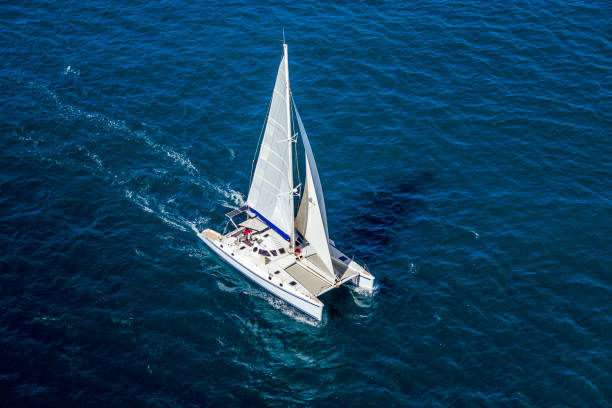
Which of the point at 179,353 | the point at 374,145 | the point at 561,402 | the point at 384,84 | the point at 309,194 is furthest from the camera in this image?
the point at 384,84

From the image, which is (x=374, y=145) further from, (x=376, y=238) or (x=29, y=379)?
(x=29, y=379)

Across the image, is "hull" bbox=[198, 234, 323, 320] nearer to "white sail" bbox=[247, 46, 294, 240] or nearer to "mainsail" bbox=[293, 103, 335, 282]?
"mainsail" bbox=[293, 103, 335, 282]

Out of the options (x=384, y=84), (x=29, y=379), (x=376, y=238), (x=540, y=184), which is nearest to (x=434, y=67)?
(x=384, y=84)

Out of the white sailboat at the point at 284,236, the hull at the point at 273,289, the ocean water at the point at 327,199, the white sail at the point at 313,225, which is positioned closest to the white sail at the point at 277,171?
the white sailboat at the point at 284,236

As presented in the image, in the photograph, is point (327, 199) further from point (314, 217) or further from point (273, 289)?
point (273, 289)

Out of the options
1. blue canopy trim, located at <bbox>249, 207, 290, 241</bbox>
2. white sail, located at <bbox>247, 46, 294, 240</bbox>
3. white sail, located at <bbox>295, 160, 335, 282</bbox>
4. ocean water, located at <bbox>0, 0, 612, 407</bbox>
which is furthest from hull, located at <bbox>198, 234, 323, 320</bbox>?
white sail, located at <bbox>247, 46, 294, 240</bbox>

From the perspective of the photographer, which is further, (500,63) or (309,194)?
(500,63)

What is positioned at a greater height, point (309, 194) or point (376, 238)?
point (309, 194)

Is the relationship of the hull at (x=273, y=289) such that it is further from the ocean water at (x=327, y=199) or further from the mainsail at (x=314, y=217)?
the mainsail at (x=314, y=217)
